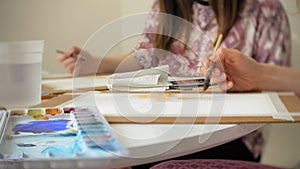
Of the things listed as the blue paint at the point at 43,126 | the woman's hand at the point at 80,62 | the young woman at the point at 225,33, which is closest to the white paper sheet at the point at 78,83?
the woman's hand at the point at 80,62

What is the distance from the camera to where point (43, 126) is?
25.4 inches

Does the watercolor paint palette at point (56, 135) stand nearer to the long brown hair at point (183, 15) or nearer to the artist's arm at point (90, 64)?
the artist's arm at point (90, 64)

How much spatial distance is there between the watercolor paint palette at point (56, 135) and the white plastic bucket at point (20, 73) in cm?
7

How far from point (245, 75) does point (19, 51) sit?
523 mm

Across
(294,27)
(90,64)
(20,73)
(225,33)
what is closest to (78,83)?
(90,64)

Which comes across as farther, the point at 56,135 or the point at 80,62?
the point at 80,62

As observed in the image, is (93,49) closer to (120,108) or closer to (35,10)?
(120,108)

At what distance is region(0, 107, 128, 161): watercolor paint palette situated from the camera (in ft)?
1.61

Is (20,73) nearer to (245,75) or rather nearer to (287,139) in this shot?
(245,75)

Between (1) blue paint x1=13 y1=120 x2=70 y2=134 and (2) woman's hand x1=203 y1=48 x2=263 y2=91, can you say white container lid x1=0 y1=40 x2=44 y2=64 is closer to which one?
(1) blue paint x1=13 y1=120 x2=70 y2=134

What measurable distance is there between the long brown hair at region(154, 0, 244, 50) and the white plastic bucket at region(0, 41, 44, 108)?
0.67 m

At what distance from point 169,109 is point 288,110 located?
21 cm

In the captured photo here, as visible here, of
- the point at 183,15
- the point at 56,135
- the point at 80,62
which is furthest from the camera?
the point at 183,15

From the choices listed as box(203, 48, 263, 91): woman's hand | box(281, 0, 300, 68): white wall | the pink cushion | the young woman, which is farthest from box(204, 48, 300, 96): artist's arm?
box(281, 0, 300, 68): white wall
